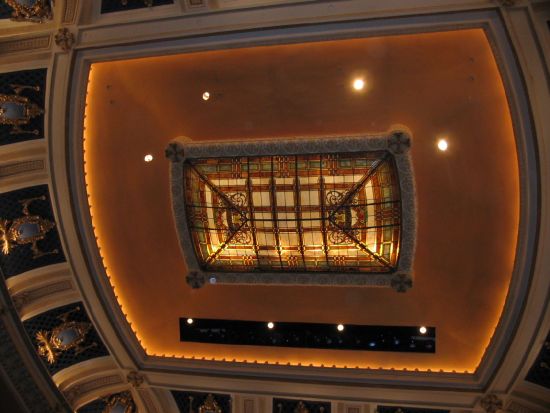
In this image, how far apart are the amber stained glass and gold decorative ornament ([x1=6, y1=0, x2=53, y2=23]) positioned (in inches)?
127

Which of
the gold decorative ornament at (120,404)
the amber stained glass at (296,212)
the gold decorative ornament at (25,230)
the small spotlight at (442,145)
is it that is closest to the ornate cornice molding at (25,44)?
the gold decorative ornament at (25,230)

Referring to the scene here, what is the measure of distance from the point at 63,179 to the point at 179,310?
309 centimetres

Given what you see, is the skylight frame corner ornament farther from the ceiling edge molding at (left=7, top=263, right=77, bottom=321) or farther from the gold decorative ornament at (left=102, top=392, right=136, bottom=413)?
the gold decorative ornament at (left=102, top=392, right=136, bottom=413)

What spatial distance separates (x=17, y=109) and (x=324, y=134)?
502 centimetres

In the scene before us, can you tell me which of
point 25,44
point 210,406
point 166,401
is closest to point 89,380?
point 166,401

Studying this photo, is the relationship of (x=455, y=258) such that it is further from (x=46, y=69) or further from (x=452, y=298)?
(x=46, y=69)

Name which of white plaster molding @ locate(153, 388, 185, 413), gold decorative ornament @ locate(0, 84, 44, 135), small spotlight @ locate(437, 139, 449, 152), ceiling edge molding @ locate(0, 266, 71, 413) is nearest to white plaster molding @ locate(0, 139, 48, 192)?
gold decorative ornament @ locate(0, 84, 44, 135)

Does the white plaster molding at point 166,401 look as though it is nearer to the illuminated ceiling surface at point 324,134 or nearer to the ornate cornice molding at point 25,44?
the illuminated ceiling surface at point 324,134

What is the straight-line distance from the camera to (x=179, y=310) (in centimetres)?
922

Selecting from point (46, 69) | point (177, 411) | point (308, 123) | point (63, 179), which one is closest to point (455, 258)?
point (308, 123)

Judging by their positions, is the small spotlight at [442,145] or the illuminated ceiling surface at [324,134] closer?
the illuminated ceiling surface at [324,134]

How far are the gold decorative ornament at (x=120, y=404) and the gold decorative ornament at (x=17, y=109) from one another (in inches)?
208

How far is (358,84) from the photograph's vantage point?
7430mm

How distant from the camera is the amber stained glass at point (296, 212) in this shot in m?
7.97
